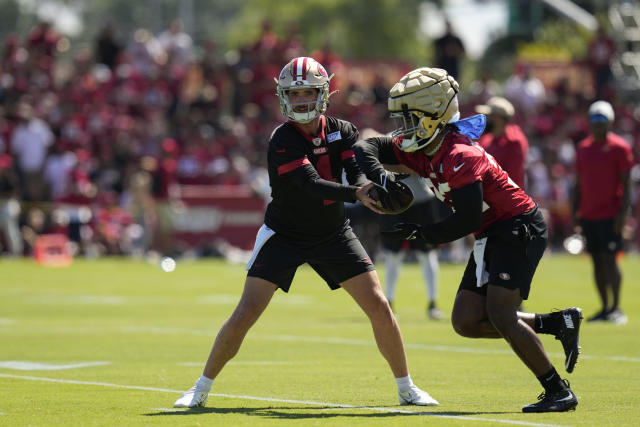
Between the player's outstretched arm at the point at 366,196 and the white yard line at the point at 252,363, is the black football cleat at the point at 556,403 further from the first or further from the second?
the white yard line at the point at 252,363

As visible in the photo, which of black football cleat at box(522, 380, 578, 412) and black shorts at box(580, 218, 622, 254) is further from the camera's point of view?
black shorts at box(580, 218, 622, 254)

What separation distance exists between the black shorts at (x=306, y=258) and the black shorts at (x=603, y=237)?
686cm

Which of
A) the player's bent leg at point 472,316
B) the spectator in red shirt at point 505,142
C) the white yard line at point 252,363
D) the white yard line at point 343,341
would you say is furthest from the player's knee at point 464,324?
the spectator in red shirt at point 505,142

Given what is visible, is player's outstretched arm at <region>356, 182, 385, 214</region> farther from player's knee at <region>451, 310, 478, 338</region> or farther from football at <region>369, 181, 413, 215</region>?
player's knee at <region>451, 310, 478, 338</region>

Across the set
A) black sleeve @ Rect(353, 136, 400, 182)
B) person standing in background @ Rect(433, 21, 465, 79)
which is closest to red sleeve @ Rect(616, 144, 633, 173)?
black sleeve @ Rect(353, 136, 400, 182)

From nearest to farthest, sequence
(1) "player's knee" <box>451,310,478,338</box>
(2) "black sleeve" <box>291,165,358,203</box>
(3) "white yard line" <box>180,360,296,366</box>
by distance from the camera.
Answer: (2) "black sleeve" <box>291,165,358,203</box> → (1) "player's knee" <box>451,310,478,338</box> → (3) "white yard line" <box>180,360,296,366</box>

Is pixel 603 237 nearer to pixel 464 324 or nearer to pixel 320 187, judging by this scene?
pixel 464 324

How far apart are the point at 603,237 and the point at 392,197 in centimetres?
742

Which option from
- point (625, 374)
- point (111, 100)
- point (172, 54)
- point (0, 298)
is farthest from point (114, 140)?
point (625, 374)

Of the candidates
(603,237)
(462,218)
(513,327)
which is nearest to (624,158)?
(603,237)

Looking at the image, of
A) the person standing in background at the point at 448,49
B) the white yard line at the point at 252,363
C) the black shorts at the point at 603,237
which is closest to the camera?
the white yard line at the point at 252,363

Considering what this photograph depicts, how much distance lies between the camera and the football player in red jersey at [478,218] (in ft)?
23.5

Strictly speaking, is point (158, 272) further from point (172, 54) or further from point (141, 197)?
point (172, 54)

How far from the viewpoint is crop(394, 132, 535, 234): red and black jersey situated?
23.5 ft
